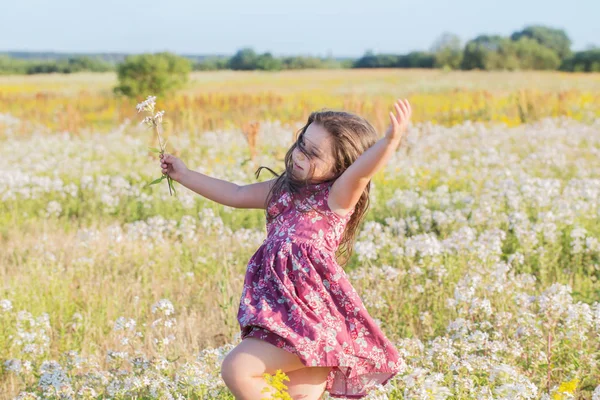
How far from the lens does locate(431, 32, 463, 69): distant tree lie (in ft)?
191

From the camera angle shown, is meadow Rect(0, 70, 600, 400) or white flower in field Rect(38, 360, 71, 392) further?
meadow Rect(0, 70, 600, 400)

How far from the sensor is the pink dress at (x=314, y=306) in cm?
292

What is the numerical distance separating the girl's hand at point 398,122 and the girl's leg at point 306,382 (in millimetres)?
1043

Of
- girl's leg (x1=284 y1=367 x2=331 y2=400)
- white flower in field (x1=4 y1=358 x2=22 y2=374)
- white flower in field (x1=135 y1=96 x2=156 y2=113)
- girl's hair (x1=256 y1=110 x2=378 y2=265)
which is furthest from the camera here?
white flower in field (x1=4 y1=358 x2=22 y2=374)

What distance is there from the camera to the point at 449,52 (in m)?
60.5

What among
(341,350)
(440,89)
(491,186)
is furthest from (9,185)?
(440,89)

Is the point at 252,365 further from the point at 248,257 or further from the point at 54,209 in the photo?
the point at 54,209

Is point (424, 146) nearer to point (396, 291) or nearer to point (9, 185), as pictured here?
point (9, 185)

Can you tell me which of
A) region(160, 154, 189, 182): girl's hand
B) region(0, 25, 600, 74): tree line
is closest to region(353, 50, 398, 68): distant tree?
region(0, 25, 600, 74): tree line

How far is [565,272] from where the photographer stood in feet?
19.2

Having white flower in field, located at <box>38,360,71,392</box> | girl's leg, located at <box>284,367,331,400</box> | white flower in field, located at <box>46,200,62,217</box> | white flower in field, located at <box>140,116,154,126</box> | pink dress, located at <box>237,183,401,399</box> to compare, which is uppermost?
white flower in field, located at <box>140,116,154,126</box>

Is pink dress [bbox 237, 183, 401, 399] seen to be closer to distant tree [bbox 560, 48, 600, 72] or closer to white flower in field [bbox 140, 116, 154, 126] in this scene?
white flower in field [bbox 140, 116, 154, 126]

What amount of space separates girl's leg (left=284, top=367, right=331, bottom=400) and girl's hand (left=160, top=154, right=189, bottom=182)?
1.12 meters

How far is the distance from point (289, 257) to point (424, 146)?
8.83 meters
